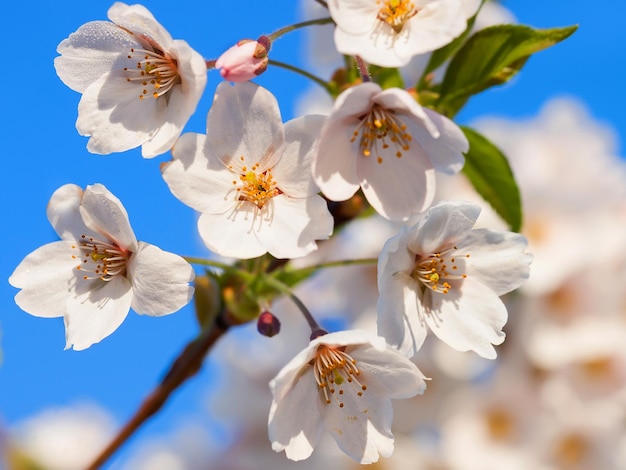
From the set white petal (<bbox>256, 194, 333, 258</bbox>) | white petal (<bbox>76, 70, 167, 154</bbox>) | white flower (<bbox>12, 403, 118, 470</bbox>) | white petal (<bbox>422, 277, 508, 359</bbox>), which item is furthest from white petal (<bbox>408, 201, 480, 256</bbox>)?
white flower (<bbox>12, 403, 118, 470</bbox>)

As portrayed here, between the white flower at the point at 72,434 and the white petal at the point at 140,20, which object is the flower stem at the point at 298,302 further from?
the white flower at the point at 72,434

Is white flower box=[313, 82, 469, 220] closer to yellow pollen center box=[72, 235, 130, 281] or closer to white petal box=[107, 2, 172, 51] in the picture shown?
white petal box=[107, 2, 172, 51]

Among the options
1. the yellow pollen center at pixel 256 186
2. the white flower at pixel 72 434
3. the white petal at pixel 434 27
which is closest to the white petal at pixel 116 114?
the yellow pollen center at pixel 256 186

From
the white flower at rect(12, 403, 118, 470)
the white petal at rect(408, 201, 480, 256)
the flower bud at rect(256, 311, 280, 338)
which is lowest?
the white flower at rect(12, 403, 118, 470)

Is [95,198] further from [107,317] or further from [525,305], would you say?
[525,305]

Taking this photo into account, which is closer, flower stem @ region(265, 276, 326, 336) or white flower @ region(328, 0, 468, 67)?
white flower @ region(328, 0, 468, 67)

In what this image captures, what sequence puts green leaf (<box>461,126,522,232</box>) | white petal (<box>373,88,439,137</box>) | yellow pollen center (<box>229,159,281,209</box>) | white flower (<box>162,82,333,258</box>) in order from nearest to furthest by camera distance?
white petal (<box>373,88,439,137</box>)
white flower (<box>162,82,333,258</box>)
yellow pollen center (<box>229,159,281,209</box>)
green leaf (<box>461,126,522,232</box>)
